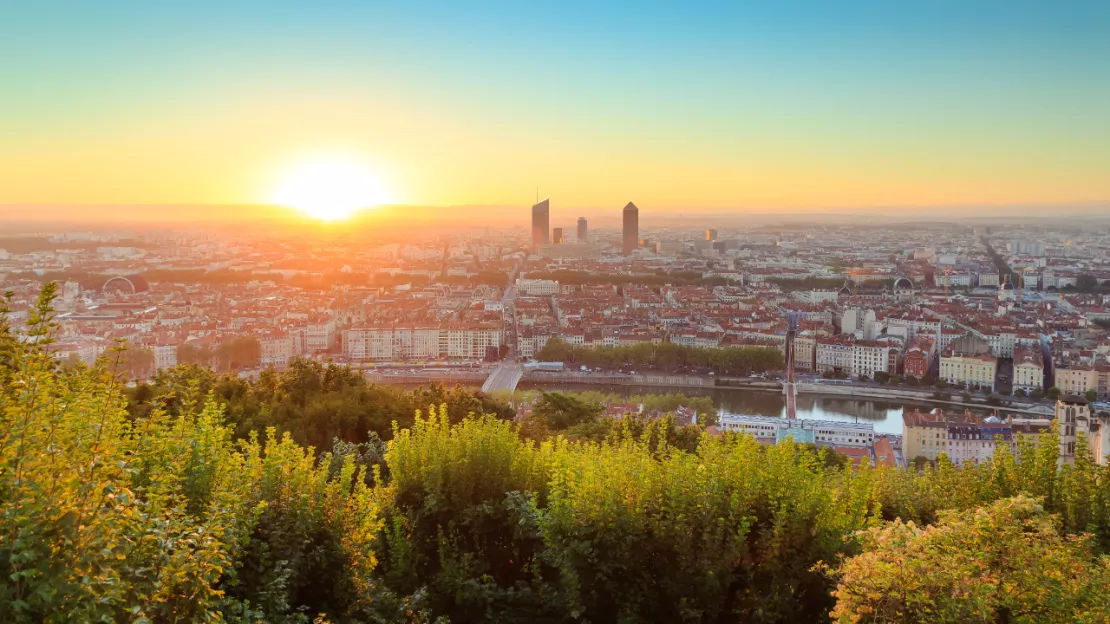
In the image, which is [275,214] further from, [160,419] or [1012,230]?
[1012,230]

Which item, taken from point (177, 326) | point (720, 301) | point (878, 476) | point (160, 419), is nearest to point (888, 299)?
point (720, 301)

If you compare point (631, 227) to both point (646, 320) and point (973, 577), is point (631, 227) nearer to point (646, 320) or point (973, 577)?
point (646, 320)

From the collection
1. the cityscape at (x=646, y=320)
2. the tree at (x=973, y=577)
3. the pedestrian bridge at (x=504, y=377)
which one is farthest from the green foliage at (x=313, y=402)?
the pedestrian bridge at (x=504, y=377)

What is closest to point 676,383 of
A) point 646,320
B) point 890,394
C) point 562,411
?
point 890,394

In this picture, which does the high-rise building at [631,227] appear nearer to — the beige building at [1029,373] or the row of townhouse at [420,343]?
the row of townhouse at [420,343]

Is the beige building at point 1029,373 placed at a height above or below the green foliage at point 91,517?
below

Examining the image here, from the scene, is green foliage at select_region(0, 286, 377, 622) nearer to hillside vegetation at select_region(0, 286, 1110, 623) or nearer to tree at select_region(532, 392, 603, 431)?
hillside vegetation at select_region(0, 286, 1110, 623)
